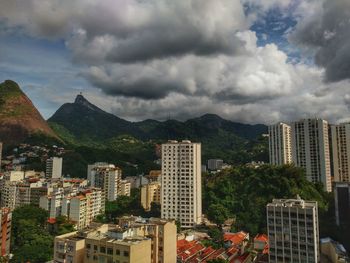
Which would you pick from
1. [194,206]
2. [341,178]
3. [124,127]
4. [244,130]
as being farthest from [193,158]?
[244,130]

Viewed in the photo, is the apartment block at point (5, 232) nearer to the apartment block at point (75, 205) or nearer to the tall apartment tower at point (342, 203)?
the apartment block at point (75, 205)

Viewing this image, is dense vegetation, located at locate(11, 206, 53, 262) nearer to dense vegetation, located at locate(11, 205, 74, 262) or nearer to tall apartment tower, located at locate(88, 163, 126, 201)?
dense vegetation, located at locate(11, 205, 74, 262)

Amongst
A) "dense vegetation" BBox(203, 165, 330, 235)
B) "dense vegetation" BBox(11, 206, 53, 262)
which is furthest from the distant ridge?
"dense vegetation" BBox(11, 206, 53, 262)

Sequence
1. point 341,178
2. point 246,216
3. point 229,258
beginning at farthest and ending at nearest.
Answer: point 341,178 → point 246,216 → point 229,258

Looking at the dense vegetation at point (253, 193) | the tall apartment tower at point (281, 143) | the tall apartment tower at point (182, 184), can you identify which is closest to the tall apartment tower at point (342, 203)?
the dense vegetation at point (253, 193)

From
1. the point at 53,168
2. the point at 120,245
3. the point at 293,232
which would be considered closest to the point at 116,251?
the point at 120,245

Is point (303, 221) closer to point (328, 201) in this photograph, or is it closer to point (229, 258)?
point (229, 258)
